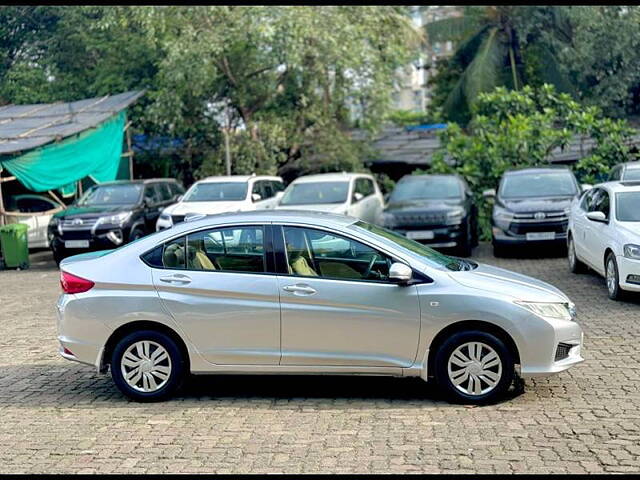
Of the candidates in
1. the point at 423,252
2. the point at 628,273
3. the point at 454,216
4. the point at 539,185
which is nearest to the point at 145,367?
the point at 423,252

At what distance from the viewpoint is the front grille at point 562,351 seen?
6.86m

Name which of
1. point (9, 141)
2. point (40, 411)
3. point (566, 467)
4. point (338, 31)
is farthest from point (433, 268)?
point (338, 31)

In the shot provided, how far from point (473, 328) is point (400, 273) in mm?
747

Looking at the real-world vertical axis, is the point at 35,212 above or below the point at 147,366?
above

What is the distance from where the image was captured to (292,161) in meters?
26.3

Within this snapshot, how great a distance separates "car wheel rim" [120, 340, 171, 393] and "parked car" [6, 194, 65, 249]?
13.4 metres

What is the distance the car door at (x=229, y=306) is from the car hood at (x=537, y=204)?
1007 cm

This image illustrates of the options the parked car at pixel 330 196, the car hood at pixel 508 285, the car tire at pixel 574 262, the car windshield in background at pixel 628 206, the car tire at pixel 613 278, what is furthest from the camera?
the parked car at pixel 330 196

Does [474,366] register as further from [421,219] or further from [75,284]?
[421,219]

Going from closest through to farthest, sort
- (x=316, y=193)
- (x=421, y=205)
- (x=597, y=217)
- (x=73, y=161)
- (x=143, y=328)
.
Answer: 1. (x=143, y=328)
2. (x=597, y=217)
3. (x=421, y=205)
4. (x=316, y=193)
5. (x=73, y=161)

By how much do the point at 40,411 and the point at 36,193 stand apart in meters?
15.6

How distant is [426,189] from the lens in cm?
1805

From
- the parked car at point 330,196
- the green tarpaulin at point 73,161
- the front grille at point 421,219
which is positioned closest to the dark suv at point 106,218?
the green tarpaulin at point 73,161

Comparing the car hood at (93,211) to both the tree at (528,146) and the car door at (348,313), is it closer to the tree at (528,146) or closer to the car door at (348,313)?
the tree at (528,146)
